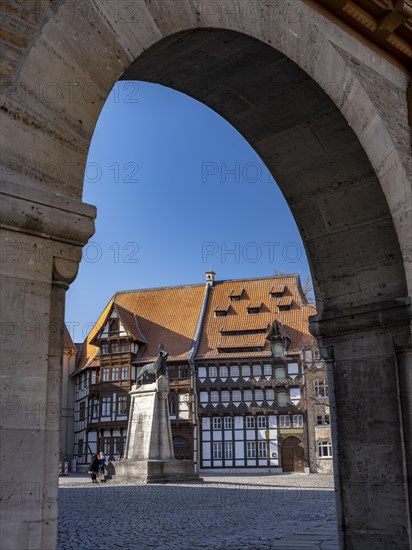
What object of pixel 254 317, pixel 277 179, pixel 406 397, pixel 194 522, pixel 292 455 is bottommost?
pixel 194 522

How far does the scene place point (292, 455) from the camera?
37.1 metres

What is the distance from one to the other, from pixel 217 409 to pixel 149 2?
116ft

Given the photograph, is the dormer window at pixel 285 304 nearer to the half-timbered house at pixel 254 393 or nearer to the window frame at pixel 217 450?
the half-timbered house at pixel 254 393

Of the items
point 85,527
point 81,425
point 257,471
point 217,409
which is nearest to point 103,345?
point 81,425

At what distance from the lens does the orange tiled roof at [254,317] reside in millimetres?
39062

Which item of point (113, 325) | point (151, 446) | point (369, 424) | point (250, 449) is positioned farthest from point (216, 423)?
point (369, 424)

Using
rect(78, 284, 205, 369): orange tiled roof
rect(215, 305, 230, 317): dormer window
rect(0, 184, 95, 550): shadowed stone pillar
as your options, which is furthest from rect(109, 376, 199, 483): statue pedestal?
rect(0, 184, 95, 550): shadowed stone pillar

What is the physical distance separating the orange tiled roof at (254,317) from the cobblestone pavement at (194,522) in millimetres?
22858

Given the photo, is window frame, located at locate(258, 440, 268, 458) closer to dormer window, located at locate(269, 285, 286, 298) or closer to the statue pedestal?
dormer window, located at locate(269, 285, 286, 298)

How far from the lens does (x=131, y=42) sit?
127 inches

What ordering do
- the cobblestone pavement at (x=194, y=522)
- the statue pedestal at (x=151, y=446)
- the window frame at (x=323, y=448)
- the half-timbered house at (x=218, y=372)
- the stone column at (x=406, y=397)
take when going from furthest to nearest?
1. the half-timbered house at (x=218, y=372)
2. the window frame at (x=323, y=448)
3. the statue pedestal at (x=151, y=446)
4. the cobblestone pavement at (x=194, y=522)
5. the stone column at (x=406, y=397)

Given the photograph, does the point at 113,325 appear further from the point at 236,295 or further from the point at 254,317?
the point at 254,317

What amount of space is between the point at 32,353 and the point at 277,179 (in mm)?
3061

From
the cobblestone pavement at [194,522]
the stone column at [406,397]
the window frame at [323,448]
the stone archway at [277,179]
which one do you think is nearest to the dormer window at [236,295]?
the window frame at [323,448]
